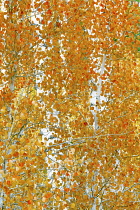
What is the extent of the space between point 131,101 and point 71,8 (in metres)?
3.41

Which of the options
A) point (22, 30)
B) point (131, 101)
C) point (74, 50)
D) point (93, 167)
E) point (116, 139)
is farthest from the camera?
point (131, 101)

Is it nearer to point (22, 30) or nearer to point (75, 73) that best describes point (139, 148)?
point (75, 73)

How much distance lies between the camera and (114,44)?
770 cm

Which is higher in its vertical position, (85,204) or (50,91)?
(50,91)

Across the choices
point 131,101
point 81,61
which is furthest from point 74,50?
point 131,101

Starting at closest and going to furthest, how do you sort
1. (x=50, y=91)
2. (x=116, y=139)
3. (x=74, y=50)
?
1. (x=116, y=139)
2. (x=50, y=91)
3. (x=74, y=50)

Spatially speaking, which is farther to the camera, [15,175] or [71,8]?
[71,8]

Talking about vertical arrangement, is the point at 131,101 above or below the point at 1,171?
above

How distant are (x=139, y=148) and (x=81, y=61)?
9.57ft

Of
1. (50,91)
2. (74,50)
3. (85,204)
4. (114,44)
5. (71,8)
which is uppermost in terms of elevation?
(71,8)

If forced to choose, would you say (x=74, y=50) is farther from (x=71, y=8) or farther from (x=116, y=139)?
(x=116, y=139)

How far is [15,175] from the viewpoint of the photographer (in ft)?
13.5

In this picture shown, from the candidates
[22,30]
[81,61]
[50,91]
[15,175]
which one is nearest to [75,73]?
[81,61]

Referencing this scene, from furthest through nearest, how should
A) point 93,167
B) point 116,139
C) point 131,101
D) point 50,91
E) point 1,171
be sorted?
point 131,101 → point 50,91 → point 116,139 → point 93,167 → point 1,171
